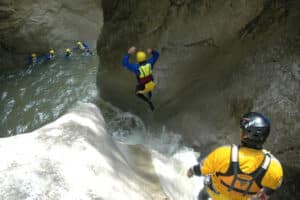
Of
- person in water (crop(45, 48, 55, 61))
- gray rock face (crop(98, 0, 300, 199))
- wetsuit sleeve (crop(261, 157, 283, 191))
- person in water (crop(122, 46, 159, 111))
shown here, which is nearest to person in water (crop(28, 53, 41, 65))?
person in water (crop(45, 48, 55, 61))

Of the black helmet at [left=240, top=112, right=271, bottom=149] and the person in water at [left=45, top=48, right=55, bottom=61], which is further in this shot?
the person in water at [left=45, top=48, right=55, bottom=61]

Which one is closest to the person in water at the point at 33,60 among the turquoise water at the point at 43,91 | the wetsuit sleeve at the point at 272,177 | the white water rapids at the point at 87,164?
the turquoise water at the point at 43,91

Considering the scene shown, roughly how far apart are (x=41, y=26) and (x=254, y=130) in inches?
724

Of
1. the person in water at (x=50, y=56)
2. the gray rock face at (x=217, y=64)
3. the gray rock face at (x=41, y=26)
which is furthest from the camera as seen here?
the person in water at (x=50, y=56)

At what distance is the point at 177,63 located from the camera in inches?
309

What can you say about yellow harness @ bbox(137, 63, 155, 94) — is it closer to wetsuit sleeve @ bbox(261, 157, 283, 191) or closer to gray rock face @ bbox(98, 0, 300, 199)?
gray rock face @ bbox(98, 0, 300, 199)

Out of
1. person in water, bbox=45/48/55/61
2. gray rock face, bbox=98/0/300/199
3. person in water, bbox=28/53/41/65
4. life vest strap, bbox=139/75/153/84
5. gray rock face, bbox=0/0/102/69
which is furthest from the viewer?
person in water, bbox=45/48/55/61

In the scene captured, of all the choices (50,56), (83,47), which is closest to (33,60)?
(50,56)

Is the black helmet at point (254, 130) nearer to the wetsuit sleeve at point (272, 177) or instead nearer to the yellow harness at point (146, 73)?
the wetsuit sleeve at point (272, 177)

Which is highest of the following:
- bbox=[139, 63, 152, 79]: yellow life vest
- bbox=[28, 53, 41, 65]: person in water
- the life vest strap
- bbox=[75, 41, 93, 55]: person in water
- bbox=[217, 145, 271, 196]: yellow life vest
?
bbox=[217, 145, 271, 196]: yellow life vest

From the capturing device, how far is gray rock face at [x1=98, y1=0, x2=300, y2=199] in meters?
5.45

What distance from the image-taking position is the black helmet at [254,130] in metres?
3.08

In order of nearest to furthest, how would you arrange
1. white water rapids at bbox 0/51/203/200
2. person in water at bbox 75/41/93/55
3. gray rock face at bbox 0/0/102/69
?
white water rapids at bbox 0/51/203/200 → gray rock face at bbox 0/0/102/69 → person in water at bbox 75/41/93/55

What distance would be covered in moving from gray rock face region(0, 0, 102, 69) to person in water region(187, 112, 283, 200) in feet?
56.3
